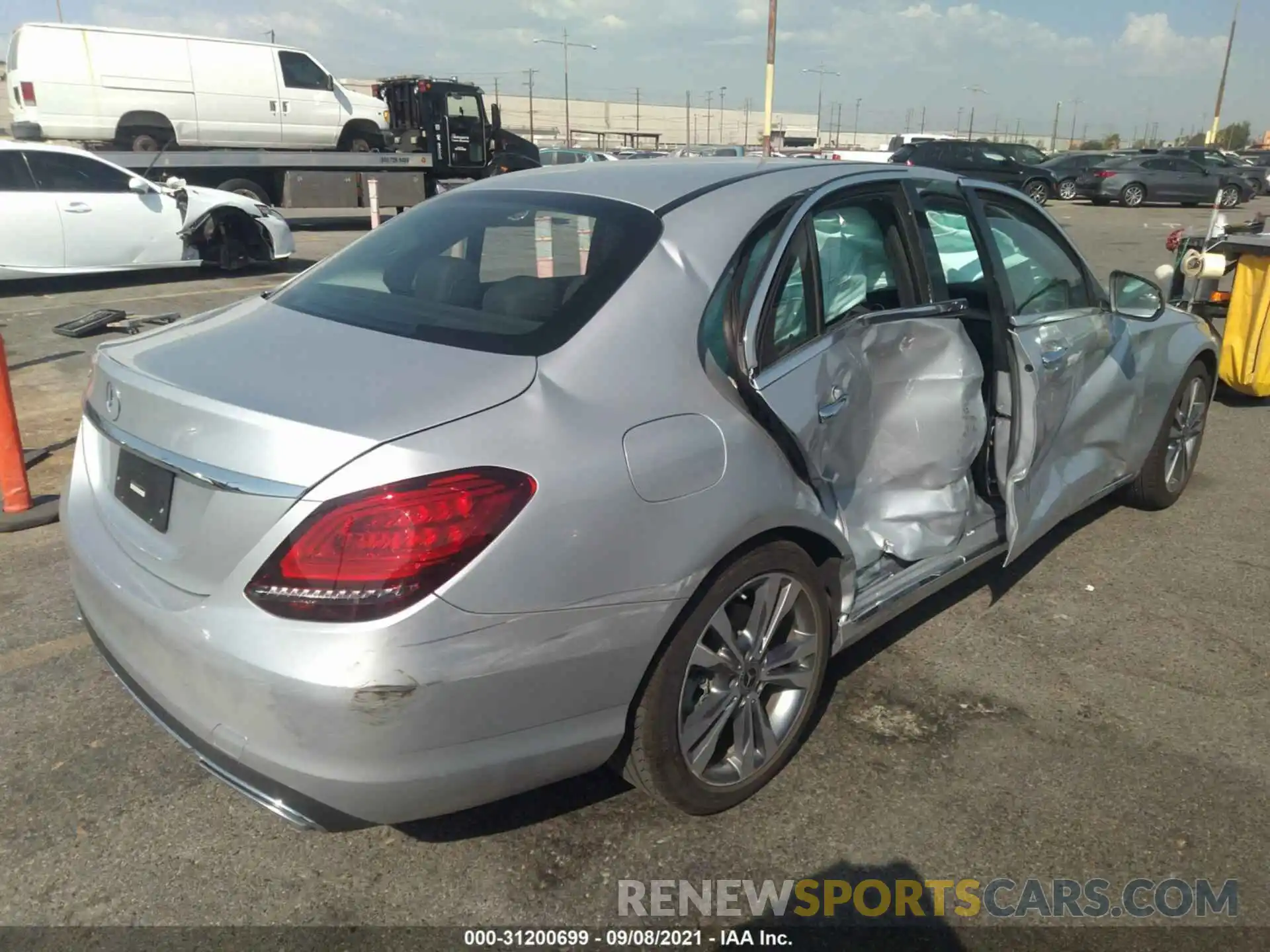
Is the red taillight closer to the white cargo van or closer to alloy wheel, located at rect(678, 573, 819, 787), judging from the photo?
alloy wheel, located at rect(678, 573, 819, 787)

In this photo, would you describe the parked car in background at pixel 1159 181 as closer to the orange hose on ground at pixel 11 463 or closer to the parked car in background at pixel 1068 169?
the parked car in background at pixel 1068 169

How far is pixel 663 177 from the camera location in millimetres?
3027

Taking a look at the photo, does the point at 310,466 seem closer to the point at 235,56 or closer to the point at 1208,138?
the point at 235,56

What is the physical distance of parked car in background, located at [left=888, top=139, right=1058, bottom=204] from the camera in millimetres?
25422

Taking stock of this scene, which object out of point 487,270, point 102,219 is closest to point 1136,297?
point 487,270

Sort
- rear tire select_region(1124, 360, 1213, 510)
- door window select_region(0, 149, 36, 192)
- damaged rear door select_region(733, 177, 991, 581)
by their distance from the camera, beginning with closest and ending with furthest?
damaged rear door select_region(733, 177, 991, 581)
rear tire select_region(1124, 360, 1213, 510)
door window select_region(0, 149, 36, 192)

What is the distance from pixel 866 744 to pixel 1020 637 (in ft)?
3.40

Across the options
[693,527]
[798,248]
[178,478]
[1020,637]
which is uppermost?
[798,248]

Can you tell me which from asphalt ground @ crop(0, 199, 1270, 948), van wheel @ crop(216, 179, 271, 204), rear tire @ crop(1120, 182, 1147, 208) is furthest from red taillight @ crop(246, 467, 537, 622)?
rear tire @ crop(1120, 182, 1147, 208)

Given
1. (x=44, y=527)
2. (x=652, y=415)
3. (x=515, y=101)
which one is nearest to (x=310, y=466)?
(x=652, y=415)

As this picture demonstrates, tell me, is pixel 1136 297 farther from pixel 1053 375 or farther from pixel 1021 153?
pixel 1021 153

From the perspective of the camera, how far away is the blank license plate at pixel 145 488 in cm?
225

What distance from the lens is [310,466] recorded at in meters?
1.96

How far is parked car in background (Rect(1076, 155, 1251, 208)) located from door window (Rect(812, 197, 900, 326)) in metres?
30.0
